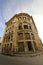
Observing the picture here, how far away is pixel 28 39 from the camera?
31.4 meters

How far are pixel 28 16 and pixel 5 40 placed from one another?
513 inches

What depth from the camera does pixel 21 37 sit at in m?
31.7

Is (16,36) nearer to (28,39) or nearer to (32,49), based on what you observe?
(28,39)

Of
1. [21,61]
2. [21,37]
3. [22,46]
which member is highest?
[21,37]

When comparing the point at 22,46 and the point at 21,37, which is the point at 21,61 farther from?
the point at 21,37

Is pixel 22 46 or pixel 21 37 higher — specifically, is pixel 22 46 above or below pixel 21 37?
below

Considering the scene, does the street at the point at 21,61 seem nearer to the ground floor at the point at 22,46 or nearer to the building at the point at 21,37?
the building at the point at 21,37

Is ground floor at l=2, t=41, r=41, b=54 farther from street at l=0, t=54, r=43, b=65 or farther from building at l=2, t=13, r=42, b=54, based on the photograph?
street at l=0, t=54, r=43, b=65

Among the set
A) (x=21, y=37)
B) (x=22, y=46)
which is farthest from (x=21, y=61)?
(x=21, y=37)

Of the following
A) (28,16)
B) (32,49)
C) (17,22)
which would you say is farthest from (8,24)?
(32,49)

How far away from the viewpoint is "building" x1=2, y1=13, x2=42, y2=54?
30.3 meters

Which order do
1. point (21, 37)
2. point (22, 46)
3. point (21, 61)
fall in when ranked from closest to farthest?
point (21, 61) → point (22, 46) → point (21, 37)

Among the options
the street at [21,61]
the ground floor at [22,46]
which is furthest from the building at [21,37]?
the street at [21,61]

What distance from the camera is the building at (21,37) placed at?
30.3 m
